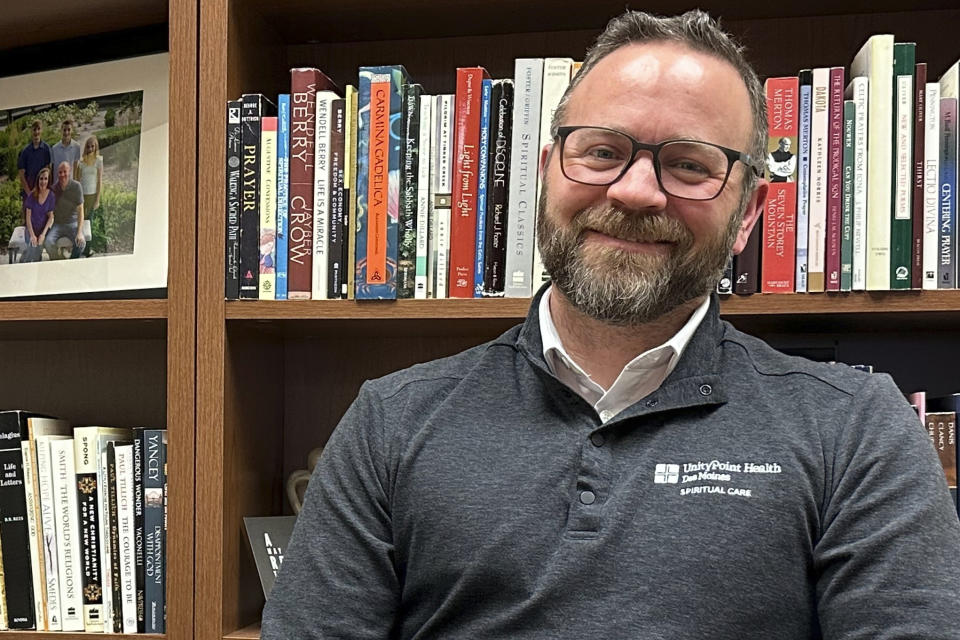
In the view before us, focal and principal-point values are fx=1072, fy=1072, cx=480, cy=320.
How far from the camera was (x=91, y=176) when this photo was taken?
1.67m

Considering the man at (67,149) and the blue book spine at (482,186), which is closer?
the blue book spine at (482,186)

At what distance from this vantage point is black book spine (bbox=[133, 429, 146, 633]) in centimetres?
151

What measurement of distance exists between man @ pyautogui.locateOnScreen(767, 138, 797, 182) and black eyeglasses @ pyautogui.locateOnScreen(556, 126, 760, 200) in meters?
0.18

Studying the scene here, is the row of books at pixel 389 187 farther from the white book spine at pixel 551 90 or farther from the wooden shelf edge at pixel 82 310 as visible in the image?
the wooden shelf edge at pixel 82 310

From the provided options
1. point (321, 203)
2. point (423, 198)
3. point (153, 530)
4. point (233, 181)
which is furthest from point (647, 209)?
point (153, 530)

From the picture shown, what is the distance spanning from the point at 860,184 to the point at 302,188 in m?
0.73

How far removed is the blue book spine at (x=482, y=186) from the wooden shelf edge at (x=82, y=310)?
44 cm

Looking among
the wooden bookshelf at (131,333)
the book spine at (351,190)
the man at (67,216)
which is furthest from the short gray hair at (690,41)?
the man at (67,216)

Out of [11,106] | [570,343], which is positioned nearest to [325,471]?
[570,343]

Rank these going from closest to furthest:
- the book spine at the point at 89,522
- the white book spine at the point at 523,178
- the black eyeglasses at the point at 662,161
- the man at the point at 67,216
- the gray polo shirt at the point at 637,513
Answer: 1. the gray polo shirt at the point at 637,513
2. the black eyeglasses at the point at 662,161
3. the white book spine at the point at 523,178
4. the book spine at the point at 89,522
5. the man at the point at 67,216

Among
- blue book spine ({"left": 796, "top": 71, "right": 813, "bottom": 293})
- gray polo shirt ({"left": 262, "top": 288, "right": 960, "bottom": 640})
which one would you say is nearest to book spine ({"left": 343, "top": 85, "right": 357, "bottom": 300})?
gray polo shirt ({"left": 262, "top": 288, "right": 960, "bottom": 640})

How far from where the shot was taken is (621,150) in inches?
46.6

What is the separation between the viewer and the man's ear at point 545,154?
128 cm

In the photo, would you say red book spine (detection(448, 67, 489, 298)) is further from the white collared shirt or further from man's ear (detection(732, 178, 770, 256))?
man's ear (detection(732, 178, 770, 256))
